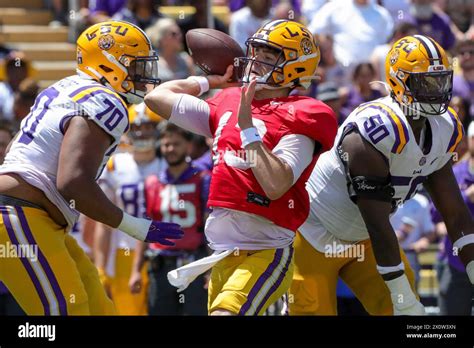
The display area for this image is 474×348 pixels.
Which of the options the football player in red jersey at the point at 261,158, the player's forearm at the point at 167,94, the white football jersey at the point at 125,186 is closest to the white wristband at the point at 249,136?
the football player in red jersey at the point at 261,158

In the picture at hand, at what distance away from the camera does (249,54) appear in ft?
18.9

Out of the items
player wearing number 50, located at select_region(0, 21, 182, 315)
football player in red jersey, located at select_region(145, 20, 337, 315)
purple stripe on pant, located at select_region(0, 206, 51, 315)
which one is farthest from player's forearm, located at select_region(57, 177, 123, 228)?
football player in red jersey, located at select_region(145, 20, 337, 315)

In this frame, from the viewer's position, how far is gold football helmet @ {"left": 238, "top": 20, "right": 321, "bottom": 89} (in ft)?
18.5

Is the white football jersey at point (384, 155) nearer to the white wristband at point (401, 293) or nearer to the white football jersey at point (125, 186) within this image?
the white wristband at point (401, 293)

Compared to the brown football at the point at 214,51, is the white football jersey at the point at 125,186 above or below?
below

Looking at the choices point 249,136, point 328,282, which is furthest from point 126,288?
point 249,136

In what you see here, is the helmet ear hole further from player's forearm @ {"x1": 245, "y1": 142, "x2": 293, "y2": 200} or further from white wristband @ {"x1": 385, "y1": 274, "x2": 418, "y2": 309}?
white wristband @ {"x1": 385, "y1": 274, "x2": 418, "y2": 309}

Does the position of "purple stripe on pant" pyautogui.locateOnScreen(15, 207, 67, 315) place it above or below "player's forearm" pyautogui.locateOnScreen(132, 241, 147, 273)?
above

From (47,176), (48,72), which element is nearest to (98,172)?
(47,176)

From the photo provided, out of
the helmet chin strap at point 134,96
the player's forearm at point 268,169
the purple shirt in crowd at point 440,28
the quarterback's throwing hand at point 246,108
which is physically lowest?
the player's forearm at point 268,169

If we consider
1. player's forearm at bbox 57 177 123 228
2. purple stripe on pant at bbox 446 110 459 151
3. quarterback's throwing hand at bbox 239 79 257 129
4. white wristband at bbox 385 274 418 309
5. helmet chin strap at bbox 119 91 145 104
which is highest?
helmet chin strap at bbox 119 91 145 104

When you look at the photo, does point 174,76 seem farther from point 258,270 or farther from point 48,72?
point 258,270

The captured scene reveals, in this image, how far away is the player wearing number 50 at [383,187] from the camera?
18.4ft

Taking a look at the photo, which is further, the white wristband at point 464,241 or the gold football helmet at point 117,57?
the white wristband at point 464,241
